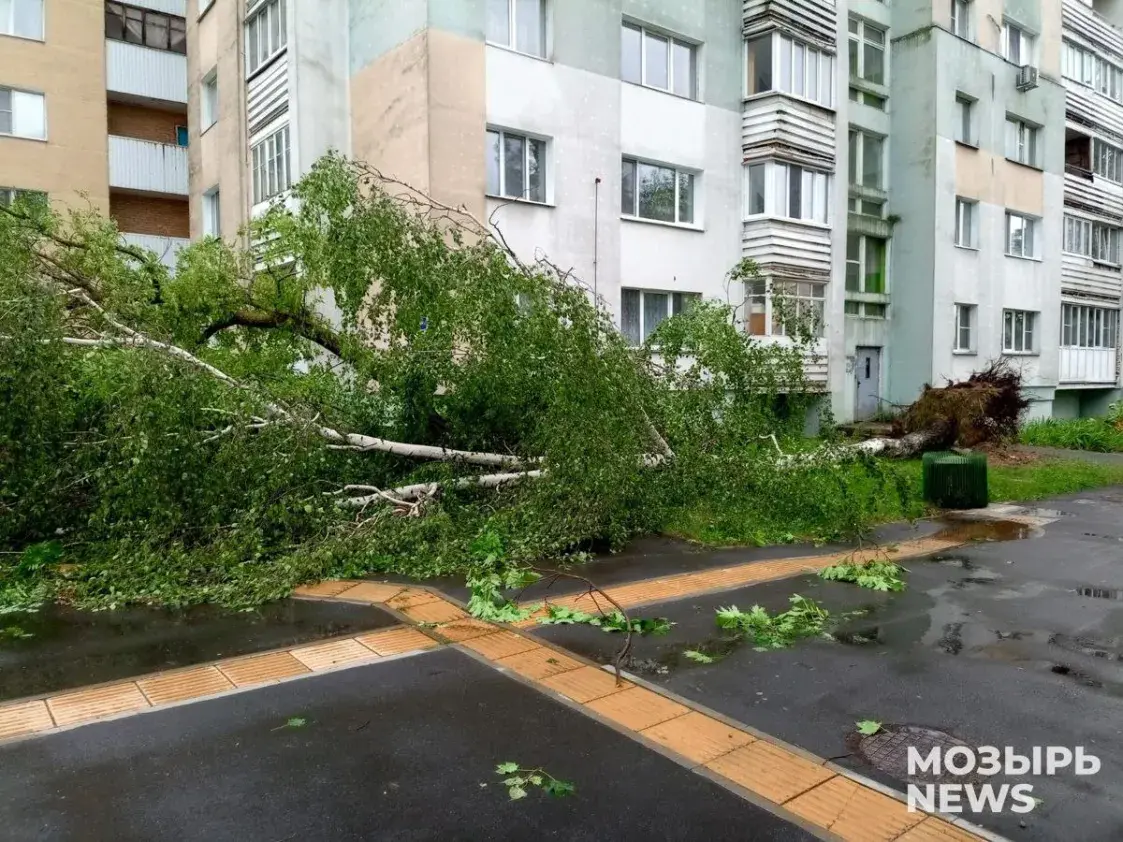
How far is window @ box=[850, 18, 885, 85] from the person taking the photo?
22766 mm

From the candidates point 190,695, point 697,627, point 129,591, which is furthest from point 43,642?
point 697,627

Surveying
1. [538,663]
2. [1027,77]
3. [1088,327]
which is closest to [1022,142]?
[1027,77]

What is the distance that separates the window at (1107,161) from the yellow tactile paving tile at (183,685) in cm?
3276

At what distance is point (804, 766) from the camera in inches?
157

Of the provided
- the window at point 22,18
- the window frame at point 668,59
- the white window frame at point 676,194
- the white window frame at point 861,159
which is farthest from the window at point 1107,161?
the window at point 22,18

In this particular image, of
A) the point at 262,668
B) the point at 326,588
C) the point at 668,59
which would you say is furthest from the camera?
the point at 668,59

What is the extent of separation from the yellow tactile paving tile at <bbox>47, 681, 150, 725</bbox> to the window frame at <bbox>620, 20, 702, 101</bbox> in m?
15.1

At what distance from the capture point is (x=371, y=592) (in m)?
7.11

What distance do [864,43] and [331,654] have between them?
76.8 feet

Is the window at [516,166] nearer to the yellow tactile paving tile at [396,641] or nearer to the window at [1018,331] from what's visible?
the yellow tactile paving tile at [396,641]

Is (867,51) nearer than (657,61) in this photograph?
No

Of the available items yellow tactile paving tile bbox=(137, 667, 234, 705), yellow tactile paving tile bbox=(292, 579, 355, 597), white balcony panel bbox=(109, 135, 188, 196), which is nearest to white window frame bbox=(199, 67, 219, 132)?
white balcony panel bbox=(109, 135, 188, 196)

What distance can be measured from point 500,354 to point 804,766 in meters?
5.67

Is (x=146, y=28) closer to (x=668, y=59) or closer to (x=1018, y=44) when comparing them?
(x=668, y=59)
